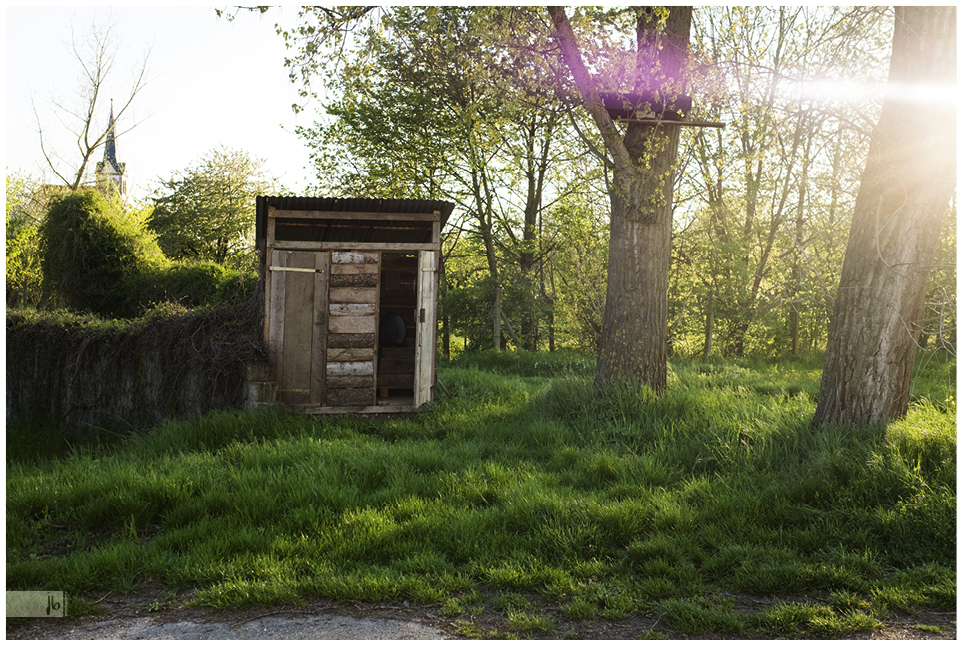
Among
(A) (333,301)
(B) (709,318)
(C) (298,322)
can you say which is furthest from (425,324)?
(B) (709,318)

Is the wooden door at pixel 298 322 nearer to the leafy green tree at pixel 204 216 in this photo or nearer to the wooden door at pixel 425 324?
the wooden door at pixel 425 324

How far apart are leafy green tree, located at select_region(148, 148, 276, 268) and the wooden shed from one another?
17230 mm

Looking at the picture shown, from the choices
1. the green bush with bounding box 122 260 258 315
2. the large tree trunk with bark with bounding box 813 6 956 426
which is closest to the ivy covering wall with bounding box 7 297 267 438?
the green bush with bounding box 122 260 258 315

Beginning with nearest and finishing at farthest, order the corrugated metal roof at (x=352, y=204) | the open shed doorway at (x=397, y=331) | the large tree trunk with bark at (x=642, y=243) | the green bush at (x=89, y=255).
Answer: the large tree trunk with bark at (x=642, y=243), the corrugated metal roof at (x=352, y=204), the open shed doorway at (x=397, y=331), the green bush at (x=89, y=255)

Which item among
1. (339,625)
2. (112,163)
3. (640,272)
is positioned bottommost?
(339,625)

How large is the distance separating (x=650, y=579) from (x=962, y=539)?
1.91 m

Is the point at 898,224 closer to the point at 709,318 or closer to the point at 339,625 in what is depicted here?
the point at 339,625

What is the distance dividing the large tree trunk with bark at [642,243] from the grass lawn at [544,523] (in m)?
1.02

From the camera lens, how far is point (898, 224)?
5.58m

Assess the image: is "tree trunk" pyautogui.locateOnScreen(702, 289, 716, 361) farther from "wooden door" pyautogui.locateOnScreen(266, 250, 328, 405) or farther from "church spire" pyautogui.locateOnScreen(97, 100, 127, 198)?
"church spire" pyautogui.locateOnScreen(97, 100, 127, 198)

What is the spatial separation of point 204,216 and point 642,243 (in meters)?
21.7

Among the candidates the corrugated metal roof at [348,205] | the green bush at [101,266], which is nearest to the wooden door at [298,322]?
the corrugated metal roof at [348,205]

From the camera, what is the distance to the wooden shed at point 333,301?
8.41 meters

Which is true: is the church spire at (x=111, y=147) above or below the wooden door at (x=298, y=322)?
above
